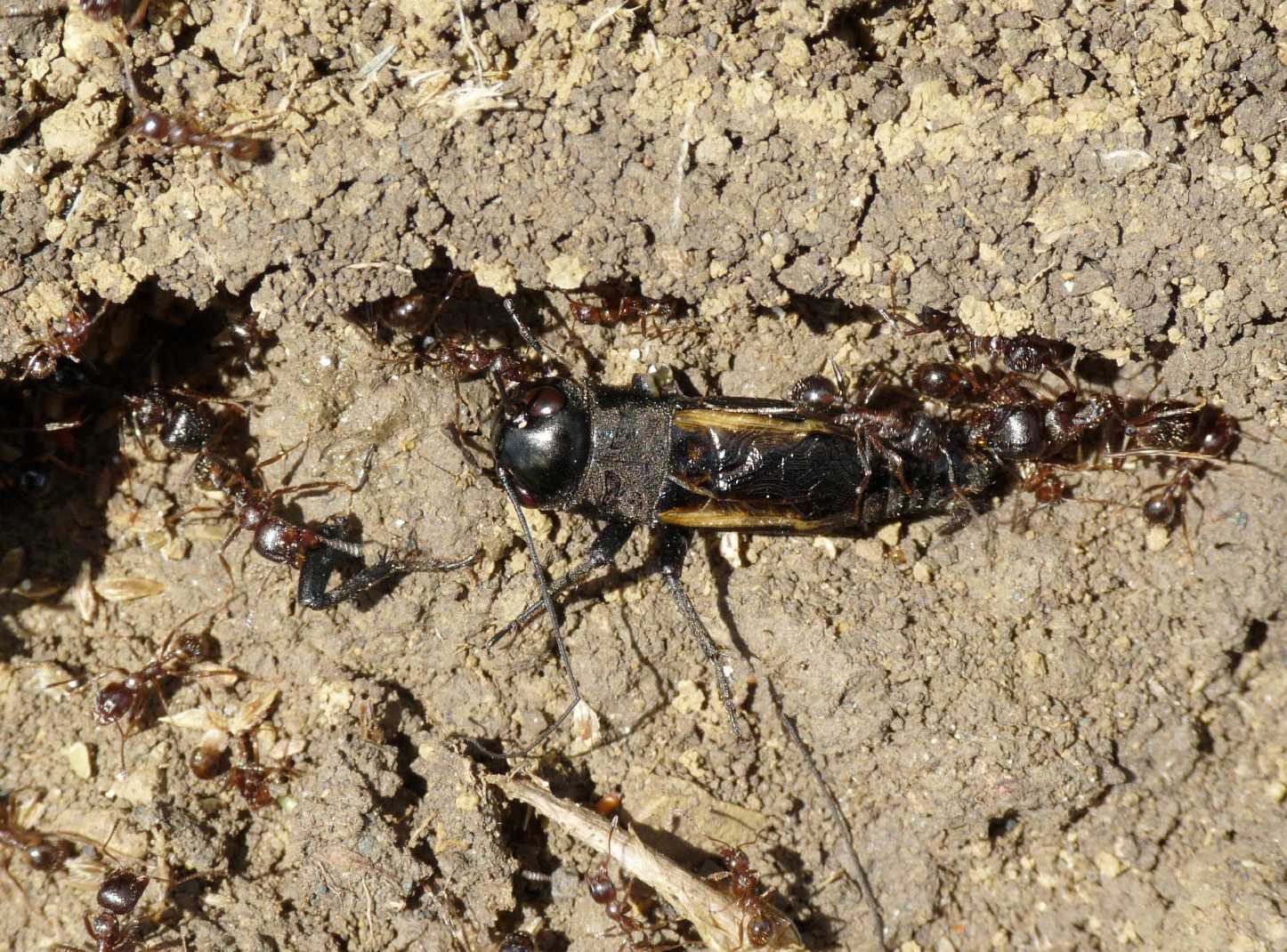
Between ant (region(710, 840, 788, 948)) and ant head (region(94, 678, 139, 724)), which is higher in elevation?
ant head (region(94, 678, 139, 724))

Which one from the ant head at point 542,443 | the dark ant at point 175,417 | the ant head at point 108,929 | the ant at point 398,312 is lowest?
the ant head at point 108,929

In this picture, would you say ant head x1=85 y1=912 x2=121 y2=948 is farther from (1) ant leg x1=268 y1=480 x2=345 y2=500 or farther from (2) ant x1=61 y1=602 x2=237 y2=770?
(1) ant leg x1=268 y1=480 x2=345 y2=500

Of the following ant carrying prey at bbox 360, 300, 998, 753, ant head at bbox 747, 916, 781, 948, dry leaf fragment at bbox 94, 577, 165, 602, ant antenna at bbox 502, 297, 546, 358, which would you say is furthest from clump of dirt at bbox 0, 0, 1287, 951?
ant head at bbox 747, 916, 781, 948

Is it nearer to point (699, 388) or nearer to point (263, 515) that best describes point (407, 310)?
point (263, 515)

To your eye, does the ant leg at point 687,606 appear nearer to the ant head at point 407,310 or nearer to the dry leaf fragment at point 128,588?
the ant head at point 407,310

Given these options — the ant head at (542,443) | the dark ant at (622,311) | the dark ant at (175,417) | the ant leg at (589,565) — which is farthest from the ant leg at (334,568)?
the dark ant at (622,311)

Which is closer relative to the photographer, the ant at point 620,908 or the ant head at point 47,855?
the ant at point 620,908

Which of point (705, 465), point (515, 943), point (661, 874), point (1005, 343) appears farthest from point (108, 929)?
point (1005, 343)
